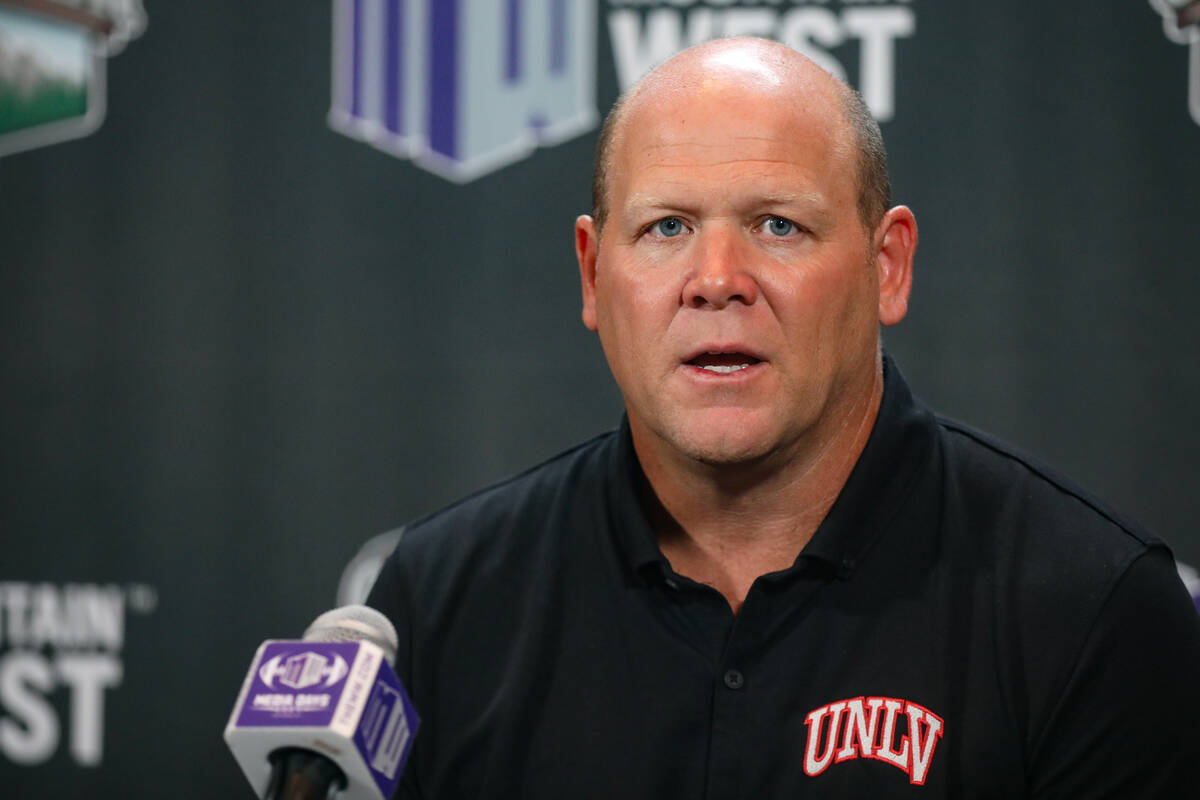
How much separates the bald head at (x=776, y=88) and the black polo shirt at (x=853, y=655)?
0.24 m

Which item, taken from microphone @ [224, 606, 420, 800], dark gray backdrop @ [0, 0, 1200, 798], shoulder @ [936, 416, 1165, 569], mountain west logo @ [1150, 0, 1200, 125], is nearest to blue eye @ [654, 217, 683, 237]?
shoulder @ [936, 416, 1165, 569]

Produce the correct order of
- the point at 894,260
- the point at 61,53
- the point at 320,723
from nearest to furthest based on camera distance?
the point at 320,723
the point at 894,260
the point at 61,53

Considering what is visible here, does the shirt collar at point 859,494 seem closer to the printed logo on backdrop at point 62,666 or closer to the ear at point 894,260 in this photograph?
the ear at point 894,260

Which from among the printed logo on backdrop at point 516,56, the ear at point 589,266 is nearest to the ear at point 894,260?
the ear at point 589,266

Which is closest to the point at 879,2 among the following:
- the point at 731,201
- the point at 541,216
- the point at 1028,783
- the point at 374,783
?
the point at 541,216

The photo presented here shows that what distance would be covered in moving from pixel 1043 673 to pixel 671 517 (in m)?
0.43

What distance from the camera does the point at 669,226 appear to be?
1383mm

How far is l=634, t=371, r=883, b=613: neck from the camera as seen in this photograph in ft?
4.63

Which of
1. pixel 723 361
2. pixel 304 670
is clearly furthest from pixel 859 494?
pixel 304 670

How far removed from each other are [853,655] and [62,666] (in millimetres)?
1771

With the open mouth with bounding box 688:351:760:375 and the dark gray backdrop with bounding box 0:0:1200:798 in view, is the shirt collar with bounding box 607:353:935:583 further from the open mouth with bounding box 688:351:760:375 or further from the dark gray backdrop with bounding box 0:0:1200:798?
the dark gray backdrop with bounding box 0:0:1200:798

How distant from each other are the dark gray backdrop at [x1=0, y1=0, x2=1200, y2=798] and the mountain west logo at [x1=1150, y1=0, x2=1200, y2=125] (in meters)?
0.02

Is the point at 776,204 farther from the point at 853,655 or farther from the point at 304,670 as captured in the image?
the point at 304,670

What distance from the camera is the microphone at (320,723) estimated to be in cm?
83
